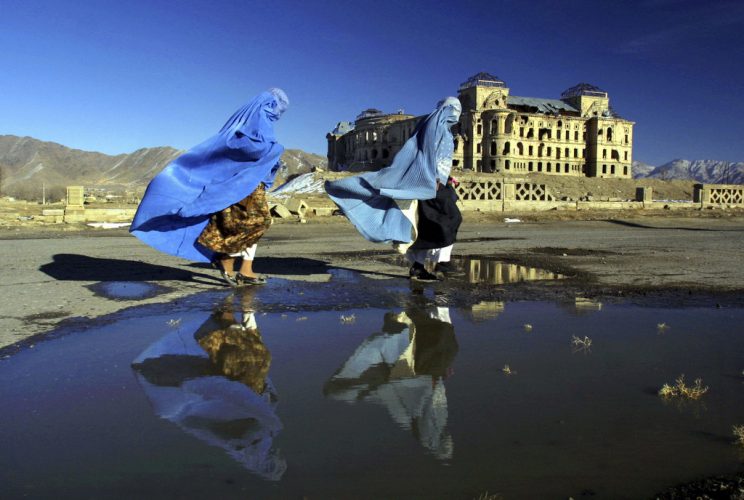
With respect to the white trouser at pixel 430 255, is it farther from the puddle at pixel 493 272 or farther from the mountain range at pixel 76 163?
the mountain range at pixel 76 163

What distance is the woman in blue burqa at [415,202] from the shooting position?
991 centimetres

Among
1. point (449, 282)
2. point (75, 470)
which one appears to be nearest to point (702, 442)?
point (75, 470)

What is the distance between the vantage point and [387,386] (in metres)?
4.38

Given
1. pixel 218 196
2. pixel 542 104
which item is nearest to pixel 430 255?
pixel 218 196

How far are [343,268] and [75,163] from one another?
521 ft

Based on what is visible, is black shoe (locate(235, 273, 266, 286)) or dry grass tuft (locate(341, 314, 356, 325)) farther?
black shoe (locate(235, 273, 266, 286))

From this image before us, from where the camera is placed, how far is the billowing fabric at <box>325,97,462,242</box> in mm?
9891

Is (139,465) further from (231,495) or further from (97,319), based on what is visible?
(97,319)

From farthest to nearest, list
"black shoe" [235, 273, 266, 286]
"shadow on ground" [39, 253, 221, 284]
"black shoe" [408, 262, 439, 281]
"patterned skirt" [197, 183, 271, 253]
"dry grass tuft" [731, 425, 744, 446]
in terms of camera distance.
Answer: "shadow on ground" [39, 253, 221, 284] → "black shoe" [408, 262, 439, 281] → "black shoe" [235, 273, 266, 286] → "patterned skirt" [197, 183, 271, 253] → "dry grass tuft" [731, 425, 744, 446]

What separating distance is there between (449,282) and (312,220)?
19.8 meters

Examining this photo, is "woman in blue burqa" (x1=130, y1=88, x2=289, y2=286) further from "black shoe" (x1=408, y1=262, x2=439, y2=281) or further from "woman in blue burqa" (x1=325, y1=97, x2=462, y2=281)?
"black shoe" (x1=408, y1=262, x2=439, y2=281)

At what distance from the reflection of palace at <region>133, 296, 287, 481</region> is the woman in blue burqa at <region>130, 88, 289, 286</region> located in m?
3.00

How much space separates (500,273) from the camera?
1087 cm

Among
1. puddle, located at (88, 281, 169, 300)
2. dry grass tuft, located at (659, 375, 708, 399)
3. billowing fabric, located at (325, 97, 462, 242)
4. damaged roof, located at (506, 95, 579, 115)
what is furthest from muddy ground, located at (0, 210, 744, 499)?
damaged roof, located at (506, 95, 579, 115)
